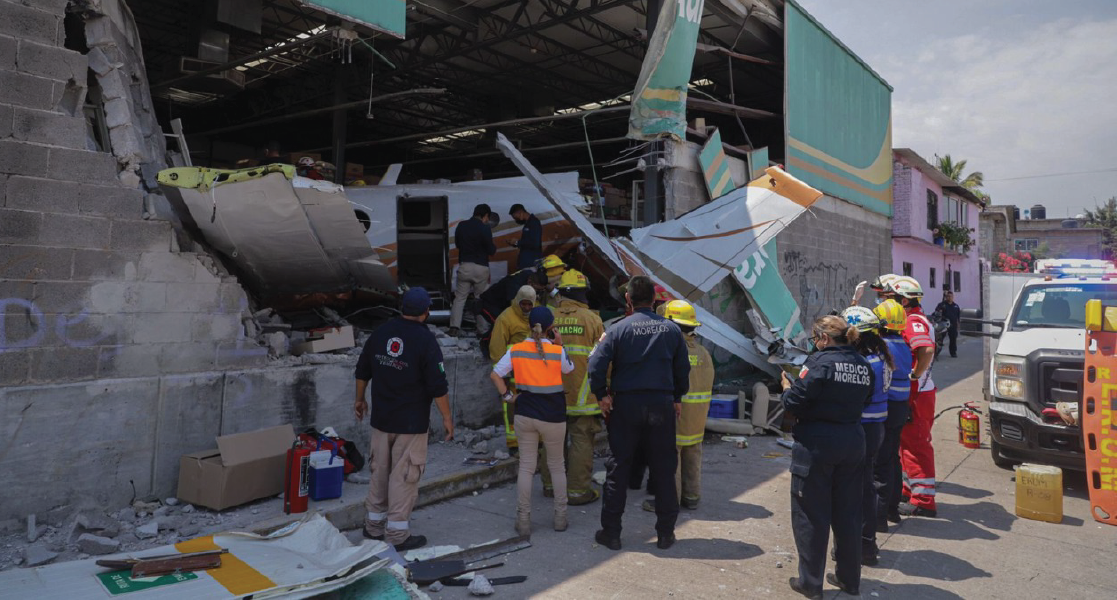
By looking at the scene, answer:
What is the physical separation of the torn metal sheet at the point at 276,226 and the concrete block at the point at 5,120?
42.8 inches

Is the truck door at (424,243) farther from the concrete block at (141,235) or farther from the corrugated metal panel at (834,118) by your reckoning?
the corrugated metal panel at (834,118)


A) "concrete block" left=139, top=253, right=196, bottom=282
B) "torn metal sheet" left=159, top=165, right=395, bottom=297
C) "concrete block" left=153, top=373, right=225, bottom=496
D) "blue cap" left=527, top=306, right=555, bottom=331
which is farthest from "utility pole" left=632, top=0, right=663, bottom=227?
"concrete block" left=153, top=373, right=225, bottom=496

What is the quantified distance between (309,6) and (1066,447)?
835 cm

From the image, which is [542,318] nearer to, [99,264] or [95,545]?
[95,545]

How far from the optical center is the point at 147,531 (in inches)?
179

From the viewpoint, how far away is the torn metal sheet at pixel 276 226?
18.4 ft

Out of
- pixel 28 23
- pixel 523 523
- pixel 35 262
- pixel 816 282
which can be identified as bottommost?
pixel 523 523

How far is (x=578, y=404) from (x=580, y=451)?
16.1 inches

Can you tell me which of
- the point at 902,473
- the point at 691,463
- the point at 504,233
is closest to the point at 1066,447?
the point at 902,473

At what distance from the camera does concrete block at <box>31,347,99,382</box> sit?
4.66 m

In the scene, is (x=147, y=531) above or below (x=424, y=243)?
below

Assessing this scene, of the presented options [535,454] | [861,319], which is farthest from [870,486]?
[535,454]

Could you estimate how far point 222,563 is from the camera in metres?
3.69

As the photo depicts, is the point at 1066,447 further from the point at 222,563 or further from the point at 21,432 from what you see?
the point at 21,432
